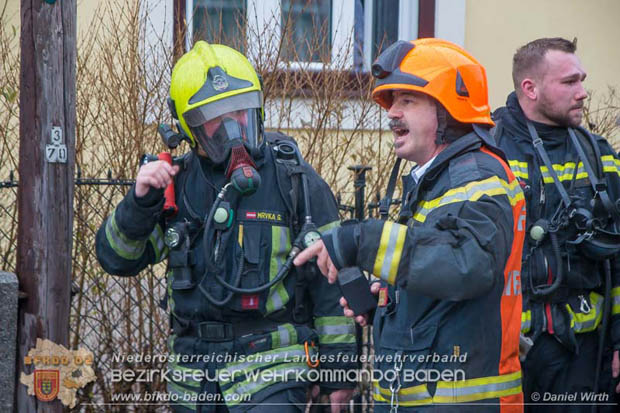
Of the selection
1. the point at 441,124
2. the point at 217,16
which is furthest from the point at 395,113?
the point at 217,16

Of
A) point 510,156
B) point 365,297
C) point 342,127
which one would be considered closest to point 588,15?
point 342,127

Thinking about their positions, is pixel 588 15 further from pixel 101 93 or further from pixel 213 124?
pixel 213 124

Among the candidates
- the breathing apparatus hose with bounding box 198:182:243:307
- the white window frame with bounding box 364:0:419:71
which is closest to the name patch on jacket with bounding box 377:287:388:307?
the breathing apparatus hose with bounding box 198:182:243:307

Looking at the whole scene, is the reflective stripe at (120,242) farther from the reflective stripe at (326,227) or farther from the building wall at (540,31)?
the building wall at (540,31)

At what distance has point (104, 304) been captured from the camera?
17.9 ft

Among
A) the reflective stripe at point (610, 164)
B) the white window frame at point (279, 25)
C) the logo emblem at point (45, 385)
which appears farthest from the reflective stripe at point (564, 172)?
the logo emblem at point (45, 385)

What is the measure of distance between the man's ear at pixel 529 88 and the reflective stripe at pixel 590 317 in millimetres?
1009

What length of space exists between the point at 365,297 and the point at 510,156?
133 cm

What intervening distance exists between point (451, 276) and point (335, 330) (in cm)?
110

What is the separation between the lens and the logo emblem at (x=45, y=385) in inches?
161

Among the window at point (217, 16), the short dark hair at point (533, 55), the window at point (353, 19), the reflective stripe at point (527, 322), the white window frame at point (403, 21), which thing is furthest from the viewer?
the white window frame at point (403, 21)

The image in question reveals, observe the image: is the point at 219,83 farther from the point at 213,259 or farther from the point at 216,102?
the point at 213,259

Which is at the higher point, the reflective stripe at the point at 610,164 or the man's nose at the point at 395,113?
the man's nose at the point at 395,113

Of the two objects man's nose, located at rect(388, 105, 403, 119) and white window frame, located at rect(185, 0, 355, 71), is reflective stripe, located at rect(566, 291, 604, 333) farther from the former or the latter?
white window frame, located at rect(185, 0, 355, 71)
